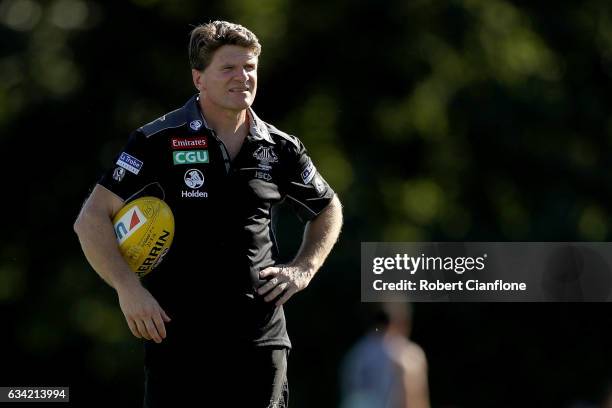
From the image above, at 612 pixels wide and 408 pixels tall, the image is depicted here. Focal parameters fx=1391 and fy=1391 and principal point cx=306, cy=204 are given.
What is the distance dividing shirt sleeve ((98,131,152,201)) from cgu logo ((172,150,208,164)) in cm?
10

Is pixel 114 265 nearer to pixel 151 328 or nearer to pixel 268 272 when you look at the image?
pixel 151 328

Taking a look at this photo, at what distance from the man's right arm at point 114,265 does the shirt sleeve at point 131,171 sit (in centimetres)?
4

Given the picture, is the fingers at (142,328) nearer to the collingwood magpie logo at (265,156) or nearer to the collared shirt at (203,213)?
the collared shirt at (203,213)

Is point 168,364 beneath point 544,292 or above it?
beneath

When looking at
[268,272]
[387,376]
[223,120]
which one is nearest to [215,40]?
[223,120]

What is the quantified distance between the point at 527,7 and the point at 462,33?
1214mm

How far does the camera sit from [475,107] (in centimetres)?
1551

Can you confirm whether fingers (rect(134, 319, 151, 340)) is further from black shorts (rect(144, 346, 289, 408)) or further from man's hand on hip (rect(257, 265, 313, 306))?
man's hand on hip (rect(257, 265, 313, 306))

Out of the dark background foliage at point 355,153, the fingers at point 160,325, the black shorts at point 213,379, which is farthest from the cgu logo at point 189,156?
the dark background foliage at point 355,153

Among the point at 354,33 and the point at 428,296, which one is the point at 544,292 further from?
the point at 354,33

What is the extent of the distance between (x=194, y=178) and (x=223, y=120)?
0.88 ft

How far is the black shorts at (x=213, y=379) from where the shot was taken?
16.9 feet

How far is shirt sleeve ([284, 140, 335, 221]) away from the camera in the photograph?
539 centimetres

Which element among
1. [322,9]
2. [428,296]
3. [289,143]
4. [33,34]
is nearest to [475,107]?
[322,9]
